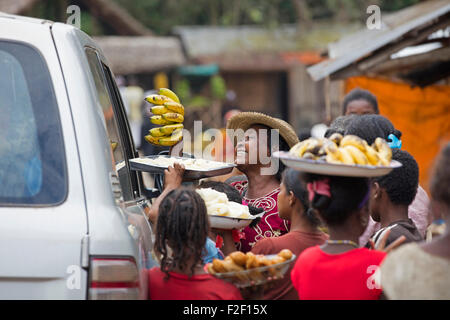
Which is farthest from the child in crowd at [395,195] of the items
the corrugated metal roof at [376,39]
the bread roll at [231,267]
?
the corrugated metal roof at [376,39]

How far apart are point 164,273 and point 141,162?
0.75 meters

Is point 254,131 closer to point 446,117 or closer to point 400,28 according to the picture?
point 400,28

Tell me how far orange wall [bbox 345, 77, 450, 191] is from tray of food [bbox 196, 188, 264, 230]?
21.4 feet

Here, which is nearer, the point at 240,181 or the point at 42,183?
the point at 42,183

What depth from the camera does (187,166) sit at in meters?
3.47

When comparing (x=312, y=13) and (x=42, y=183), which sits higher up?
(x=312, y=13)

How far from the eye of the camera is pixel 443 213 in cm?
238

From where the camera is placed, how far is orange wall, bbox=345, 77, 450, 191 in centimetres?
949

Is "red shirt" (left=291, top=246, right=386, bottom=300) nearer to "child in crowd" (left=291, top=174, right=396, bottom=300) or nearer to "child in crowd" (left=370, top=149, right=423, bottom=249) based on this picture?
"child in crowd" (left=291, top=174, right=396, bottom=300)
